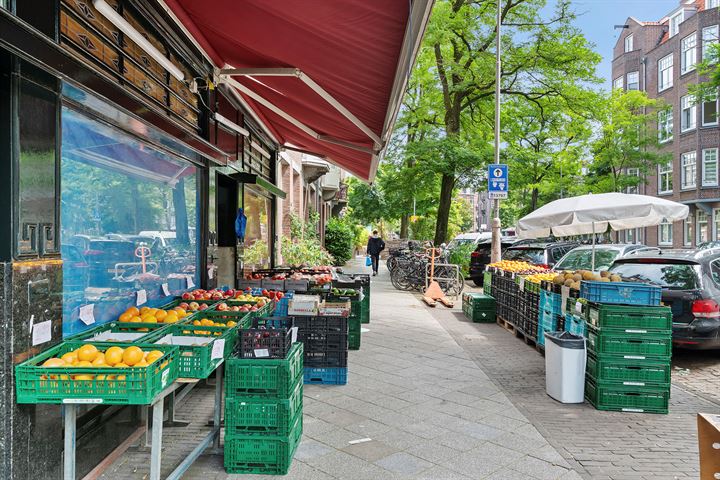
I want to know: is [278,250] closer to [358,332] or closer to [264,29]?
[358,332]

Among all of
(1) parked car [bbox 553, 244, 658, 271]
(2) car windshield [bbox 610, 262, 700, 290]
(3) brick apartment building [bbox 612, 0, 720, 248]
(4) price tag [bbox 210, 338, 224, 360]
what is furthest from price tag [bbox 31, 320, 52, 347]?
(3) brick apartment building [bbox 612, 0, 720, 248]

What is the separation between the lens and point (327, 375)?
6.49m

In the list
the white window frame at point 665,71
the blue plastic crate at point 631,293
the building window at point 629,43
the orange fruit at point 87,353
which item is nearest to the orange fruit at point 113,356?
the orange fruit at point 87,353

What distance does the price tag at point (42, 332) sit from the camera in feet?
10.5

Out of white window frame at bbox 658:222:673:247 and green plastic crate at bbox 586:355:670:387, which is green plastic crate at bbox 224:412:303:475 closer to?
green plastic crate at bbox 586:355:670:387

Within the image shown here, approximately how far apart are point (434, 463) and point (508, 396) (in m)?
2.16

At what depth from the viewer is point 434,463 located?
14.0 feet

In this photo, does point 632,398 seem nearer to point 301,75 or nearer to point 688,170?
point 301,75

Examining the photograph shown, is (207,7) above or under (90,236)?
above

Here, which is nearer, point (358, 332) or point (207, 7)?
point (207, 7)

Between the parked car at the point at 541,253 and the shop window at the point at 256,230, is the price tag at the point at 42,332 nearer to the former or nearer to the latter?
the shop window at the point at 256,230

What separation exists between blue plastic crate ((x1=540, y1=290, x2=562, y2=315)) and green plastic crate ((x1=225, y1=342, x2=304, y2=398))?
493cm

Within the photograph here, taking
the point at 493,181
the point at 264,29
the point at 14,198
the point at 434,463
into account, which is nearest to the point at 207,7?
the point at 264,29

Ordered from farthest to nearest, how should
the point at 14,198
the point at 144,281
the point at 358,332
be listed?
the point at 358,332 → the point at 144,281 → the point at 14,198
